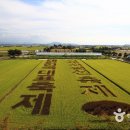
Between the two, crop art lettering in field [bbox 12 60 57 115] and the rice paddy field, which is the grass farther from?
crop art lettering in field [bbox 12 60 57 115]

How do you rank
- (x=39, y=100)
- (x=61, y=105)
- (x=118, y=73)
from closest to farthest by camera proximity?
(x=61, y=105) < (x=39, y=100) < (x=118, y=73)

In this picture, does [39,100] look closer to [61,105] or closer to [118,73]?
[61,105]

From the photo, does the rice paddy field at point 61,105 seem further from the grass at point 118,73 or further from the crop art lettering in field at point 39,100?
the grass at point 118,73

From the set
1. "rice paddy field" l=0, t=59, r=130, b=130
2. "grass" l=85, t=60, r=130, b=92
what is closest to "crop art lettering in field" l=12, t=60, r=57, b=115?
"rice paddy field" l=0, t=59, r=130, b=130

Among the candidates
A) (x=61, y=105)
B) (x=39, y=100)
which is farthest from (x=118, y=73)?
(x=61, y=105)

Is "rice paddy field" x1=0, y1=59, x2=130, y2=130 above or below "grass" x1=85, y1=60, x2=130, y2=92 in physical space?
above

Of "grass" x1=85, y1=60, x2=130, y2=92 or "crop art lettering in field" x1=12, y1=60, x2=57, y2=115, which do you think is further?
"grass" x1=85, y1=60, x2=130, y2=92

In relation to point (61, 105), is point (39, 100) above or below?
below

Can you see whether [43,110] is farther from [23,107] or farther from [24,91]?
[24,91]

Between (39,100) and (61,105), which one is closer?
(61,105)

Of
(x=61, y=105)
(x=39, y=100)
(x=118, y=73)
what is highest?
(x=61, y=105)

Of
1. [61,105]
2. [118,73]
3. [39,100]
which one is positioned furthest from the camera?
[118,73]
